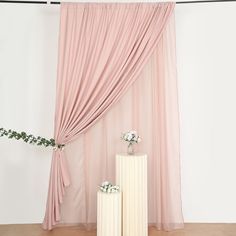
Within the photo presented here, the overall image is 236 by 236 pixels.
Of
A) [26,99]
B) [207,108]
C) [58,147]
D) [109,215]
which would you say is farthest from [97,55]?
[109,215]

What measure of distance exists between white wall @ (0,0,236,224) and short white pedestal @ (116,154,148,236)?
0.66 metres

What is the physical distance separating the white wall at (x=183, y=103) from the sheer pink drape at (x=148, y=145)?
0.71ft

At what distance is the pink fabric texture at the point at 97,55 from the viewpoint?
2.43m

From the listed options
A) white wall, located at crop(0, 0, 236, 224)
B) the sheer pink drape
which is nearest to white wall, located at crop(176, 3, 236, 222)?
white wall, located at crop(0, 0, 236, 224)

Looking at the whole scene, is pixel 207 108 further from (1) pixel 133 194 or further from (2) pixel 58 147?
(2) pixel 58 147

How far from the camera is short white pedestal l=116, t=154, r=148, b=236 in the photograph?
2.14m

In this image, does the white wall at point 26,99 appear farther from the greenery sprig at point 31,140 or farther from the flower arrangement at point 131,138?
the flower arrangement at point 131,138

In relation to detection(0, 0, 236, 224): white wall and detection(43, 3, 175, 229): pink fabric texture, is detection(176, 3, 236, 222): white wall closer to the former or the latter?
detection(0, 0, 236, 224): white wall

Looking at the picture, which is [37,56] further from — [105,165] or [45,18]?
→ [105,165]

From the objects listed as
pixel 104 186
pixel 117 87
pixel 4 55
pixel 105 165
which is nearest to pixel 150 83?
pixel 117 87

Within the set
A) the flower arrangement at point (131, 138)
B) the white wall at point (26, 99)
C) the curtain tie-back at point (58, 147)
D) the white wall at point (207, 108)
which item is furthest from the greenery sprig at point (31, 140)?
the white wall at point (207, 108)

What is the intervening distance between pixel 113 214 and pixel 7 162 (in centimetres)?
133

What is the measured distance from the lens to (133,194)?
2.14 metres

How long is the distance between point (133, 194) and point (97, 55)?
1.41 meters
